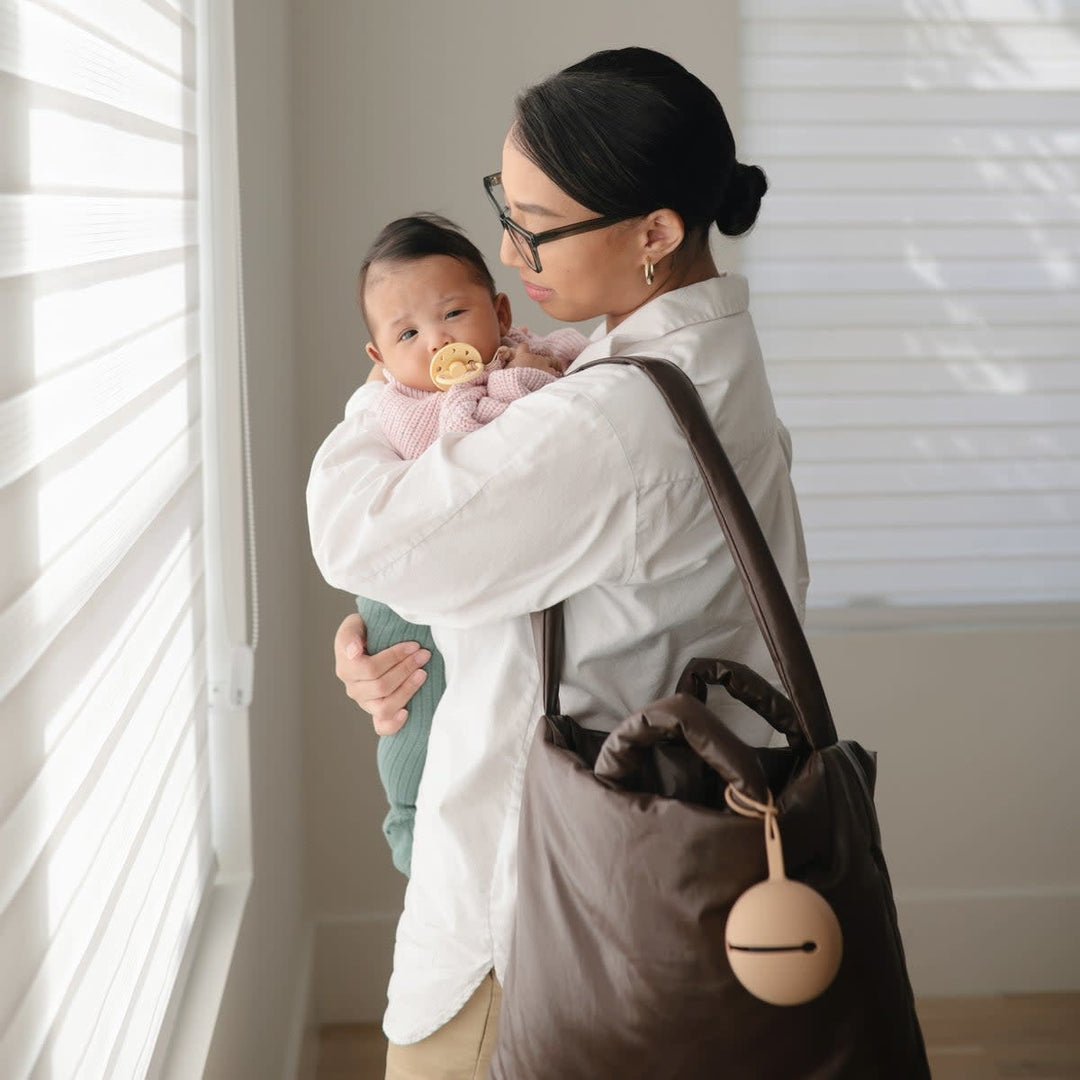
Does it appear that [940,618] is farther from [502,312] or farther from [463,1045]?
[463,1045]

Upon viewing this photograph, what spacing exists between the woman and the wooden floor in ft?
4.15

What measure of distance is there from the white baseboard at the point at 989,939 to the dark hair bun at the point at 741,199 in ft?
5.90

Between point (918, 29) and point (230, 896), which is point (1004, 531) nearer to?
point (918, 29)

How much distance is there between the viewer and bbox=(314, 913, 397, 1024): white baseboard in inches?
97.1

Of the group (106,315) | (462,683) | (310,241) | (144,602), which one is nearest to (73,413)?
(106,315)

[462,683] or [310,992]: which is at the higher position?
[462,683]

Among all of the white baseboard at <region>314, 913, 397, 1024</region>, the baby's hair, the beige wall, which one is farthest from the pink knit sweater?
the white baseboard at <region>314, 913, 397, 1024</region>

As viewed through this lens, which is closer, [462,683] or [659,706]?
[659,706]

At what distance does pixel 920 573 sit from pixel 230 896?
1510 millimetres

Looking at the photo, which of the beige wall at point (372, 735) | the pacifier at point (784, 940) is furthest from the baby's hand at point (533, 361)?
the beige wall at point (372, 735)

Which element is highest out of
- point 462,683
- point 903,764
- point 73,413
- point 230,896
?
point 73,413

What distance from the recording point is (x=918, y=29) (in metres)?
2.30

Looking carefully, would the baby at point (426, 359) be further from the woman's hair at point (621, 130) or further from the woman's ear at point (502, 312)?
the woman's hair at point (621, 130)

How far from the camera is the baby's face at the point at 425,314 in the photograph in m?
1.24
